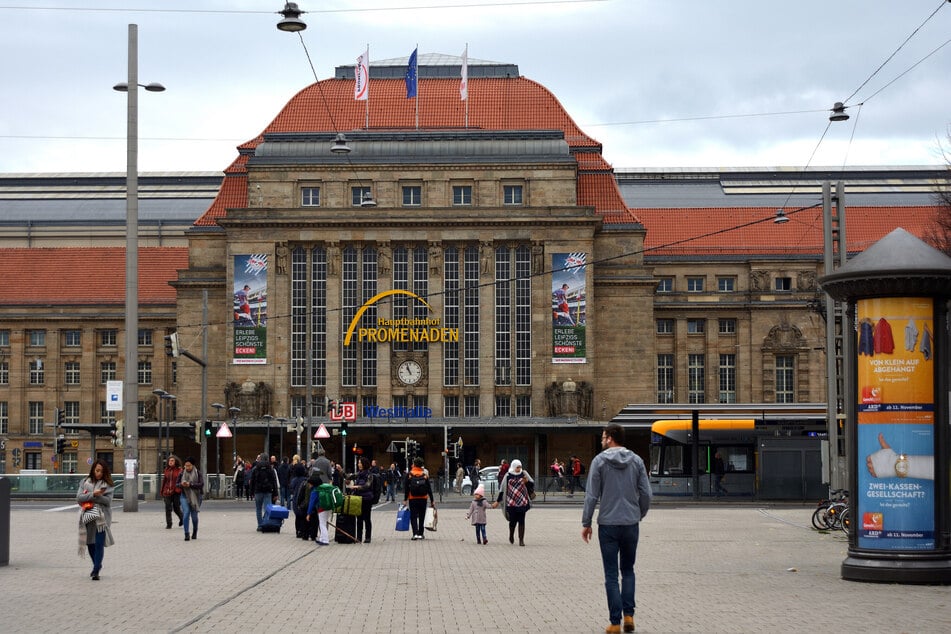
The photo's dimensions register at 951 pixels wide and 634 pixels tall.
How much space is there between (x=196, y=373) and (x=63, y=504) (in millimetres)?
38283

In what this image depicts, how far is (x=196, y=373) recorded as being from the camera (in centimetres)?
9106

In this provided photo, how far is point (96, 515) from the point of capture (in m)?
21.0

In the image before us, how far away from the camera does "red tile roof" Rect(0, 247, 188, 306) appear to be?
10681 centimetres

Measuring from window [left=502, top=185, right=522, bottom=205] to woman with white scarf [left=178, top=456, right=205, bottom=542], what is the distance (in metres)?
57.8

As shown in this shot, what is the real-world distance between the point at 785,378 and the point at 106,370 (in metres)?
45.3

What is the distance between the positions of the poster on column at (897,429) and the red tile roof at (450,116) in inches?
2777

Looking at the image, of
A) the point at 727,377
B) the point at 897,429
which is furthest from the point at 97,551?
the point at 727,377

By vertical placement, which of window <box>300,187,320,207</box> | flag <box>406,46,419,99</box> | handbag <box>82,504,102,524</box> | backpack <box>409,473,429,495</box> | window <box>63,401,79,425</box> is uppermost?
flag <box>406,46,419,99</box>

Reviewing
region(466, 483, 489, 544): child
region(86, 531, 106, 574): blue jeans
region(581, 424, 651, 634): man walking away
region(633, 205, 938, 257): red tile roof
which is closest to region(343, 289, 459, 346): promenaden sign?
region(633, 205, 938, 257): red tile roof

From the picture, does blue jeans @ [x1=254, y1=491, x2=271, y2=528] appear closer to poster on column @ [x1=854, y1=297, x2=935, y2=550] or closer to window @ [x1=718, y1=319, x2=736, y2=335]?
poster on column @ [x1=854, y1=297, x2=935, y2=550]

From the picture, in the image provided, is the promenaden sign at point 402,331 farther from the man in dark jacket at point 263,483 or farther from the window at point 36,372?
the man in dark jacket at point 263,483

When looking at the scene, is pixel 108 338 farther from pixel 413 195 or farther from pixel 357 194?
pixel 413 195

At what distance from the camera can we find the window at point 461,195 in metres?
88.5

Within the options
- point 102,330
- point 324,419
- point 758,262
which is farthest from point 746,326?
Answer: point 102,330
